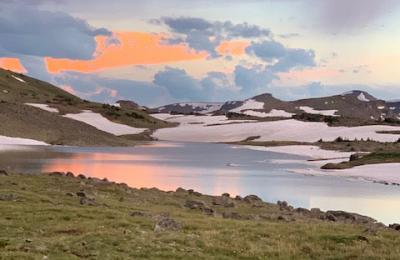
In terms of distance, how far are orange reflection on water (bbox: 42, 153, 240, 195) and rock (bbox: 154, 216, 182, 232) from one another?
3064cm

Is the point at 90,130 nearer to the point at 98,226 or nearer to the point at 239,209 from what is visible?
the point at 239,209

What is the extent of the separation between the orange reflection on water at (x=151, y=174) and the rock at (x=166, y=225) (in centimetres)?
3064

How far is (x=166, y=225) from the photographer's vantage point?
29.5m

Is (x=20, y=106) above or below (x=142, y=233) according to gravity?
above

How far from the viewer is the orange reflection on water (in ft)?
218

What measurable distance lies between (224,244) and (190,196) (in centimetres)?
2862

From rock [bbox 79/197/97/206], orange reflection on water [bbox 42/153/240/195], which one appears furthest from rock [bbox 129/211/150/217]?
orange reflection on water [bbox 42/153/240/195]

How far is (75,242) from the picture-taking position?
23.2 metres

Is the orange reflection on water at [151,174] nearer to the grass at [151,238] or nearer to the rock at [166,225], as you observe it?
the grass at [151,238]

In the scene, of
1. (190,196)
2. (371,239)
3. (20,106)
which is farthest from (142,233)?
(20,106)

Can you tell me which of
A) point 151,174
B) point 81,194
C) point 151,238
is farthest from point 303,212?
point 151,174

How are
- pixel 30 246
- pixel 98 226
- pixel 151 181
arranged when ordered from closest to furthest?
pixel 30 246
pixel 98 226
pixel 151 181

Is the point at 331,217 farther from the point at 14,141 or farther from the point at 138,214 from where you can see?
the point at 14,141

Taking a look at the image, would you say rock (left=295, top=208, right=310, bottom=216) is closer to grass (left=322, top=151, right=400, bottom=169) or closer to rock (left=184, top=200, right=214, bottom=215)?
rock (left=184, top=200, right=214, bottom=215)
